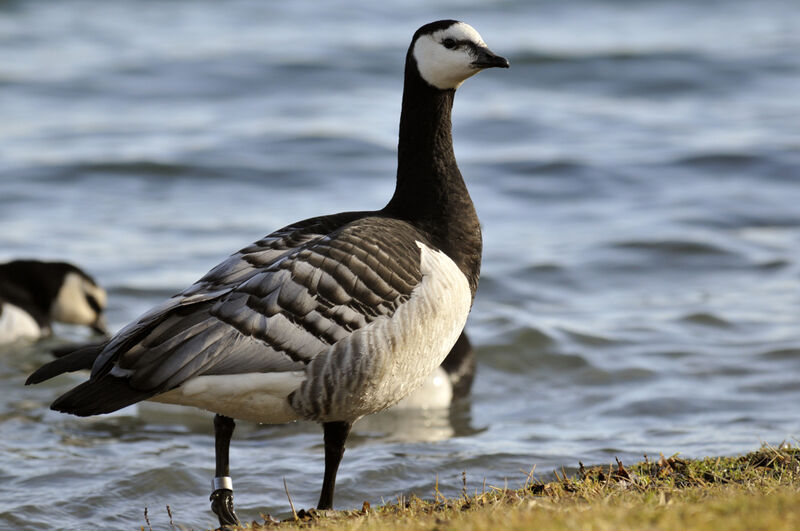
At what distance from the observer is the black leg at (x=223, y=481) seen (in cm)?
527

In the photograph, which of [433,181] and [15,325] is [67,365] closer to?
[433,181]

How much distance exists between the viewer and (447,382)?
8.75 metres

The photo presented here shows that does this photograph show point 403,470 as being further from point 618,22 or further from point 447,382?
point 618,22

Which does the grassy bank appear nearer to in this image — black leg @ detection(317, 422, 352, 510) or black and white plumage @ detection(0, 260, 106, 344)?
black leg @ detection(317, 422, 352, 510)

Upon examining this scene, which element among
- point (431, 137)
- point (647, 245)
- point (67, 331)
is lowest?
point (67, 331)

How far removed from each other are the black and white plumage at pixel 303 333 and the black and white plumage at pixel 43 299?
218 inches

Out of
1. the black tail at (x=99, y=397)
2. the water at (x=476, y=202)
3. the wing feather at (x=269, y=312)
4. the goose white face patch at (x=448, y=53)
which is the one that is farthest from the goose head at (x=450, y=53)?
the water at (x=476, y=202)

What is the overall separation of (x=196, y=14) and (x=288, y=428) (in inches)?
748

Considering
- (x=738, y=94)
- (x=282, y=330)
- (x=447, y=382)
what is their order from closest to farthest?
(x=282, y=330) < (x=447, y=382) < (x=738, y=94)

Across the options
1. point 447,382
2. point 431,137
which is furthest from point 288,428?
point 431,137

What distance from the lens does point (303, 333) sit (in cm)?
502

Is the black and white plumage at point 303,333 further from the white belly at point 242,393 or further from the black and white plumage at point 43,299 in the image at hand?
the black and white plumage at point 43,299

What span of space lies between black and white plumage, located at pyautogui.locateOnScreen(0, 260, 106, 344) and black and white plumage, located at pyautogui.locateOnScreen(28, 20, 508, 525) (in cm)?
555

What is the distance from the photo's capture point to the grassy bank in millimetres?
3697
